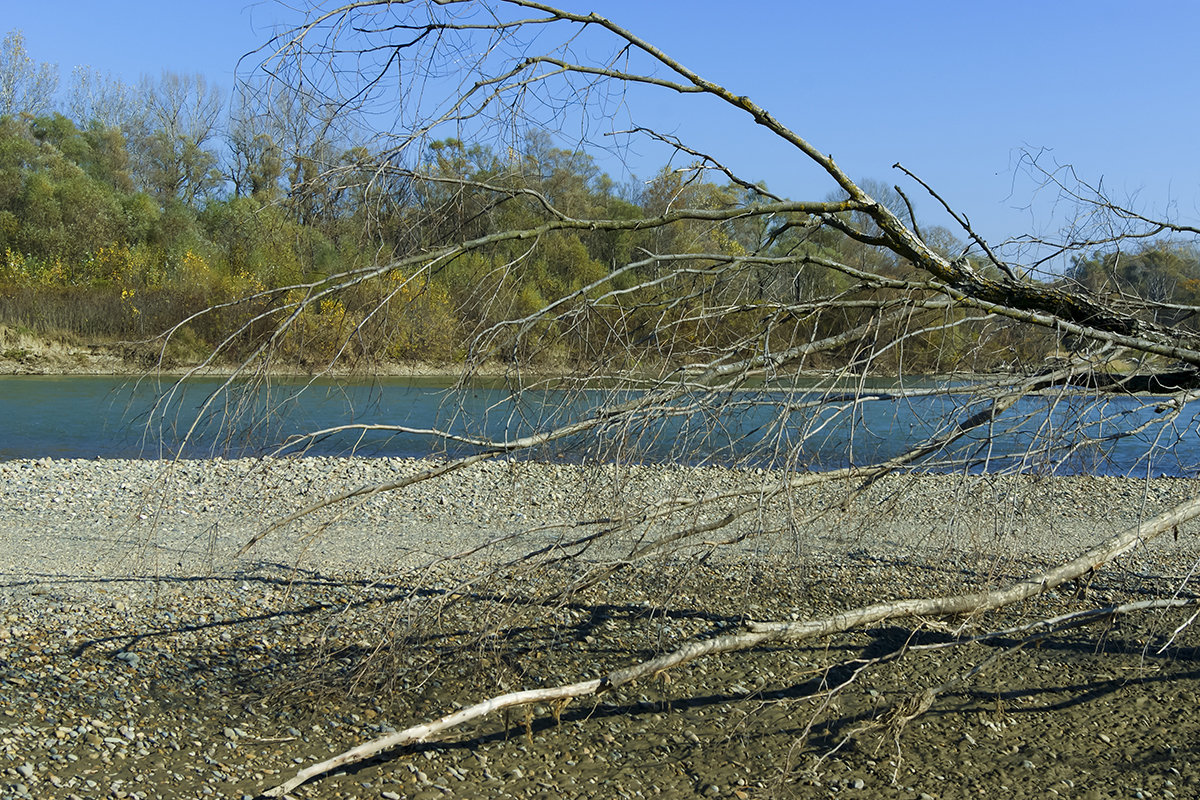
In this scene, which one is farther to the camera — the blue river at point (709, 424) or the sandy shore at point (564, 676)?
the sandy shore at point (564, 676)

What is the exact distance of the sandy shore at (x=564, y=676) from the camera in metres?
4.20

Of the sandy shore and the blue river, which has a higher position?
the blue river

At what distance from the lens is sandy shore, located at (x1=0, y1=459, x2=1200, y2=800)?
420 cm

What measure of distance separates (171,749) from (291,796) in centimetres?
66

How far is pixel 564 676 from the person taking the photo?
545cm

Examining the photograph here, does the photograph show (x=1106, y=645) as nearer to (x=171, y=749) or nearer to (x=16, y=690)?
(x=171, y=749)

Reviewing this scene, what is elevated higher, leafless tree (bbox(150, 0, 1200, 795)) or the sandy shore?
leafless tree (bbox(150, 0, 1200, 795))

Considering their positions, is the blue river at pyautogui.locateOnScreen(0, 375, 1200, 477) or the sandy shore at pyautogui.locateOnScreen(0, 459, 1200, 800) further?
the sandy shore at pyautogui.locateOnScreen(0, 459, 1200, 800)

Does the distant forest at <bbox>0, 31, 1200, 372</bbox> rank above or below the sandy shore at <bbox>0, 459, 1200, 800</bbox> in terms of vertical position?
above

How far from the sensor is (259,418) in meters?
3.83

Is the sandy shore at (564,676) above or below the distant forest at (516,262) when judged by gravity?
below

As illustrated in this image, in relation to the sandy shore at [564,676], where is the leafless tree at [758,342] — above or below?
above

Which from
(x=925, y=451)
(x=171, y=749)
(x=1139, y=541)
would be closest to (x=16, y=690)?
(x=171, y=749)

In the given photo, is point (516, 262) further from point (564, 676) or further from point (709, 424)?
point (564, 676)
